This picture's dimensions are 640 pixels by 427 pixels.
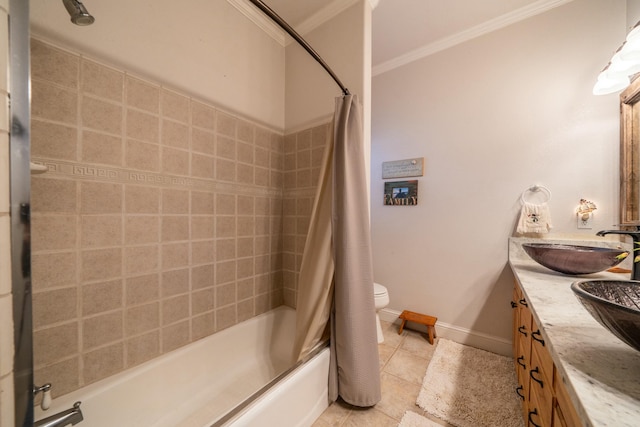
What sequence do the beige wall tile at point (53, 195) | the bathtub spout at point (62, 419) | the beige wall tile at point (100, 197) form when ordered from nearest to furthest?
the bathtub spout at point (62, 419), the beige wall tile at point (53, 195), the beige wall tile at point (100, 197)

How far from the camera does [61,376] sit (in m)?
0.84

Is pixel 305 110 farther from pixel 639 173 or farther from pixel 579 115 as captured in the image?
pixel 639 173

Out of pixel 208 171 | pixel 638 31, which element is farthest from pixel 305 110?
pixel 638 31

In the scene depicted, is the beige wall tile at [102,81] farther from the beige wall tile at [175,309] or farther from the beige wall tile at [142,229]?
the beige wall tile at [175,309]

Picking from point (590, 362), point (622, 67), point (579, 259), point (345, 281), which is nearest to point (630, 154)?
point (622, 67)

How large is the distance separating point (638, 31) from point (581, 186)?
2.67 ft

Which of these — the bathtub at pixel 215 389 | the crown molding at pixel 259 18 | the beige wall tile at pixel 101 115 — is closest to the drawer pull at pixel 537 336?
the bathtub at pixel 215 389

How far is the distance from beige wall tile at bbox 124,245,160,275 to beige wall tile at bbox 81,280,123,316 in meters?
0.07

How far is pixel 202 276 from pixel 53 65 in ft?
3.53

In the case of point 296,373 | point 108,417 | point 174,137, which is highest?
point 174,137

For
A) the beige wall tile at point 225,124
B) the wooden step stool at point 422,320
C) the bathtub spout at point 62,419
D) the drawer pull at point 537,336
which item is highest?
the beige wall tile at point 225,124

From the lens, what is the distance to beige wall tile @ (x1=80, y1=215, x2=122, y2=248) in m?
0.88

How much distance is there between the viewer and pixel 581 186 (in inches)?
55.3

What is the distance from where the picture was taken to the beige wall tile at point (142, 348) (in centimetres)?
100
